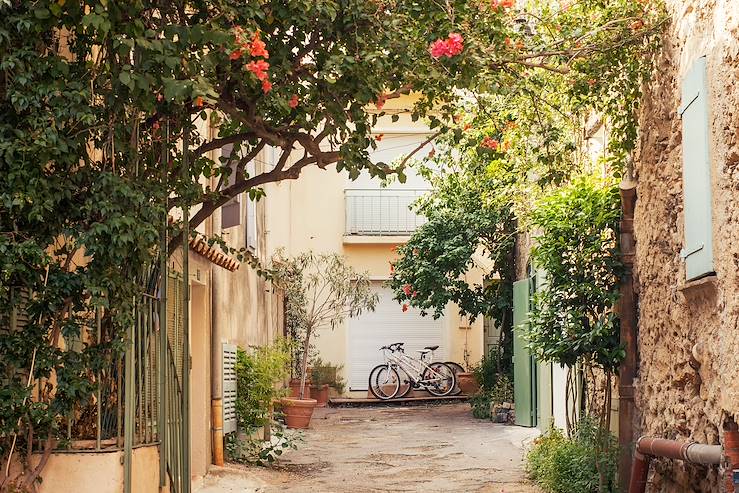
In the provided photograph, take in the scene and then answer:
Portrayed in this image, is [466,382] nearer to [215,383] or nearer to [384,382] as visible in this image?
[384,382]

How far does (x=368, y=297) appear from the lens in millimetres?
18719

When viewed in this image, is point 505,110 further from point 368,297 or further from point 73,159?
point 368,297

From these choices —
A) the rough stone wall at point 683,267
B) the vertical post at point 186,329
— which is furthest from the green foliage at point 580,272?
the vertical post at point 186,329

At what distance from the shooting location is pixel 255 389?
12539 mm

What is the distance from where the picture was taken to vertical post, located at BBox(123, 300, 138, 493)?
5723mm

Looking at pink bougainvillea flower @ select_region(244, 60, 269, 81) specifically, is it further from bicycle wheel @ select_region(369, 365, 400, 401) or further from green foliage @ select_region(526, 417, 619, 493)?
bicycle wheel @ select_region(369, 365, 400, 401)

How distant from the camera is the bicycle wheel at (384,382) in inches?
829

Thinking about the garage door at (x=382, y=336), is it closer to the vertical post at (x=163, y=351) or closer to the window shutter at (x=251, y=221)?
the window shutter at (x=251, y=221)

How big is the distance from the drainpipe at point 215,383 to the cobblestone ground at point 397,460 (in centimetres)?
26

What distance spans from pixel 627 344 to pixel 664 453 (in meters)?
1.68

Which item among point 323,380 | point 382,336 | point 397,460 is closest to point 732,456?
point 397,460

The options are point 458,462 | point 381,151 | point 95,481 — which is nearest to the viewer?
point 95,481

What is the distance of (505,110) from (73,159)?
4.86 meters

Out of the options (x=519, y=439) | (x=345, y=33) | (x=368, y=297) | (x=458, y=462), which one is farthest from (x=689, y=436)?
(x=368, y=297)
